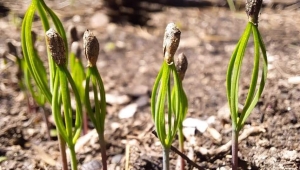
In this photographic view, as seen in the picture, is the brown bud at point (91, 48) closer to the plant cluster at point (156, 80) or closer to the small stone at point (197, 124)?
the plant cluster at point (156, 80)

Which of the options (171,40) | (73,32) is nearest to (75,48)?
(73,32)

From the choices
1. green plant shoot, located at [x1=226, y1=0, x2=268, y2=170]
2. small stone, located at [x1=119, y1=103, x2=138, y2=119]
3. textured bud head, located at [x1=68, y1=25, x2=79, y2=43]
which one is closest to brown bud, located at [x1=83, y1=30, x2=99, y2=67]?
green plant shoot, located at [x1=226, y1=0, x2=268, y2=170]

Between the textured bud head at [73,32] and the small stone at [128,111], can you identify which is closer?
the textured bud head at [73,32]

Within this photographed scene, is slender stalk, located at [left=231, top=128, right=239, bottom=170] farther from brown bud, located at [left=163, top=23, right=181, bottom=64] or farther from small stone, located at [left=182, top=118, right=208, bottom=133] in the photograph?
small stone, located at [left=182, top=118, right=208, bottom=133]

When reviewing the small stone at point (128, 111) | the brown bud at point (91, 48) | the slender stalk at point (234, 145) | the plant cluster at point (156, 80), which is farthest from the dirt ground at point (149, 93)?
the brown bud at point (91, 48)

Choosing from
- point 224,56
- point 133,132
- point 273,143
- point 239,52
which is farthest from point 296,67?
point 239,52

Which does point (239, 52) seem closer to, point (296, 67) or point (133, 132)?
point (133, 132)

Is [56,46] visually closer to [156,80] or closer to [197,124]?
[156,80]

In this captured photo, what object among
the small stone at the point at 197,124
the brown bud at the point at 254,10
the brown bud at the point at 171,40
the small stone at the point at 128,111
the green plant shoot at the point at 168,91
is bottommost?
the small stone at the point at 128,111
